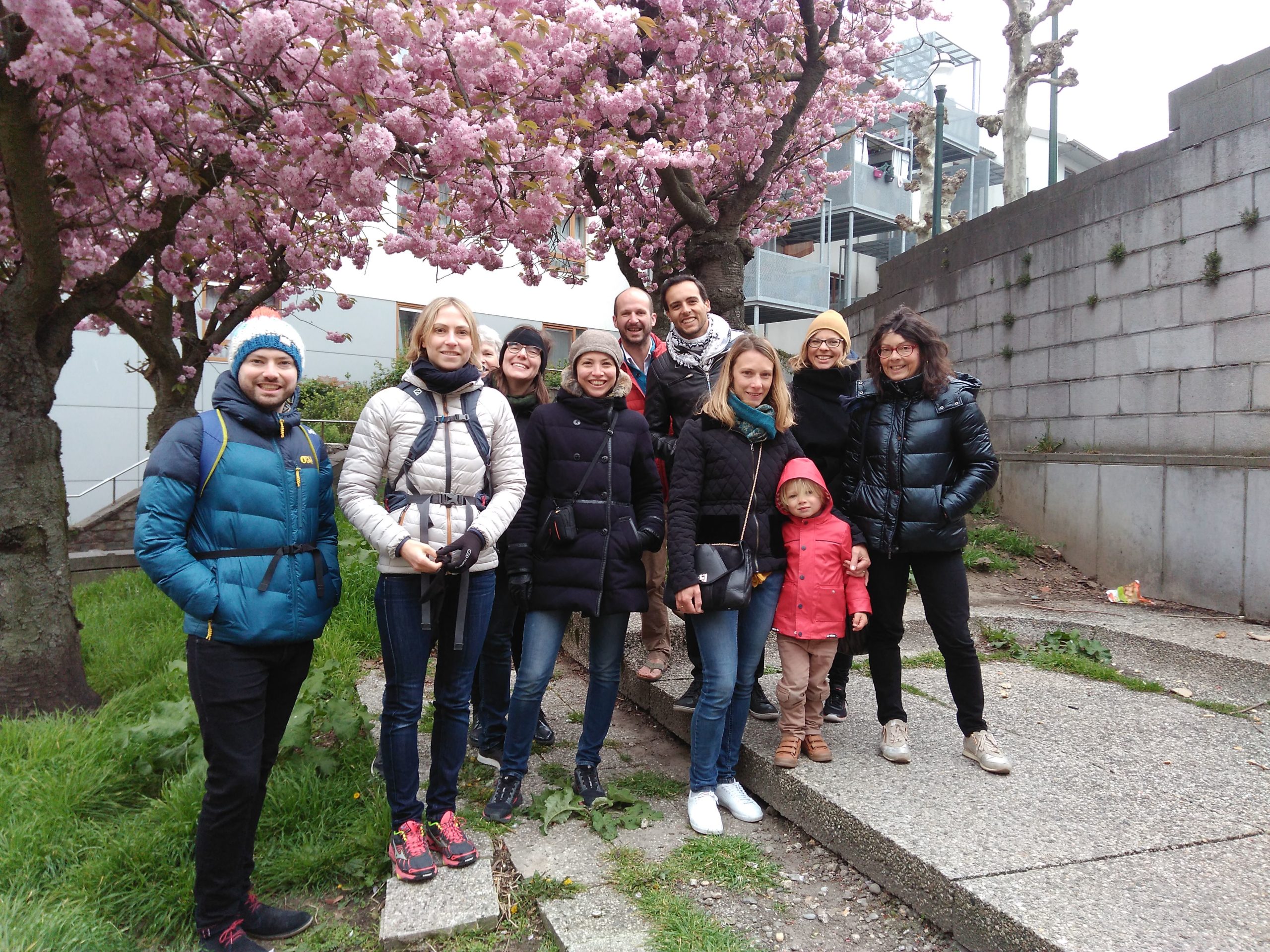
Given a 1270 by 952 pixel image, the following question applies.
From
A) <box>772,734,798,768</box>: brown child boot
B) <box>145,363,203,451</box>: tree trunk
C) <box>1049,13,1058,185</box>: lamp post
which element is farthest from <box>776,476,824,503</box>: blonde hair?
<box>145,363,203,451</box>: tree trunk

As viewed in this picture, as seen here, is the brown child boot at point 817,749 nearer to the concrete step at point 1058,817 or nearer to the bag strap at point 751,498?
the concrete step at point 1058,817

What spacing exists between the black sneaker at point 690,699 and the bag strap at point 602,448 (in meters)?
1.33

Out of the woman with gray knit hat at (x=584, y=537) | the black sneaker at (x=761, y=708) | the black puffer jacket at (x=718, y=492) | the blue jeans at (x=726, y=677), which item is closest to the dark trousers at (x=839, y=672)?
the black sneaker at (x=761, y=708)

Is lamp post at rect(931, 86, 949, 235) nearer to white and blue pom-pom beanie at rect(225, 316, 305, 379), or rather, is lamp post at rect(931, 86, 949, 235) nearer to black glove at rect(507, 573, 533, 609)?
black glove at rect(507, 573, 533, 609)

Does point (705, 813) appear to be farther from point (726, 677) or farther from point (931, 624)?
point (931, 624)

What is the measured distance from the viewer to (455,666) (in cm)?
276

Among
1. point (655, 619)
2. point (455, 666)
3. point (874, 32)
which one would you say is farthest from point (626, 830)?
point (874, 32)

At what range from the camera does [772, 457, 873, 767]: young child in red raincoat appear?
318cm

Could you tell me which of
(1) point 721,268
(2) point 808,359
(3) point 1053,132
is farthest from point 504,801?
(3) point 1053,132

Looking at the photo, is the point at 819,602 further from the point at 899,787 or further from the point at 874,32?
the point at 874,32

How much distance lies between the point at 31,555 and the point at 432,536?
284 centimetres

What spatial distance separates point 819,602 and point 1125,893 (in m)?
1.33

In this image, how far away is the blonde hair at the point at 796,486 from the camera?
3193 millimetres

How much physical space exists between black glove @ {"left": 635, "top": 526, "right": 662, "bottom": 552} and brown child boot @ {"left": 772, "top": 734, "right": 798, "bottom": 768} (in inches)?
37.3
